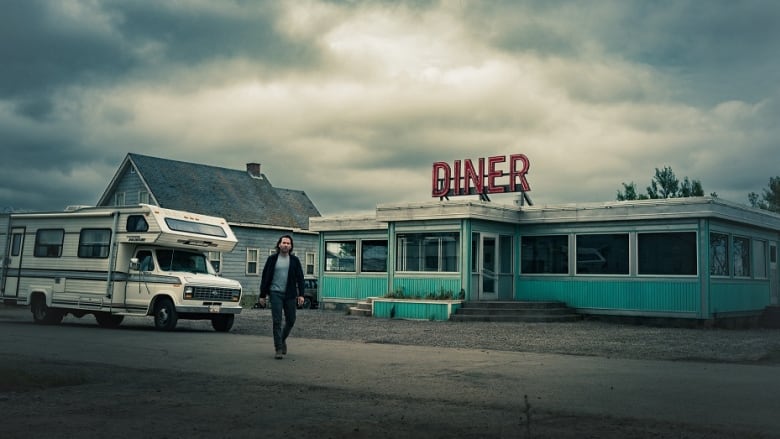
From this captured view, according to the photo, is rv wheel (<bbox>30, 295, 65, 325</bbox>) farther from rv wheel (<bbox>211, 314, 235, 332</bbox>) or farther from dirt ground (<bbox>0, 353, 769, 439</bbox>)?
dirt ground (<bbox>0, 353, 769, 439</bbox>)

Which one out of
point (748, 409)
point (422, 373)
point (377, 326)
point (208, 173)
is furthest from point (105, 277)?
point (208, 173)

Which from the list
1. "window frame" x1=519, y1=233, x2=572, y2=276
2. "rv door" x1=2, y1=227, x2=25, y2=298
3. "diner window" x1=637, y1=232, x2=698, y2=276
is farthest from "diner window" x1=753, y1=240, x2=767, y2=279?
"rv door" x1=2, y1=227, x2=25, y2=298

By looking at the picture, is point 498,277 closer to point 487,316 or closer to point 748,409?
point 487,316

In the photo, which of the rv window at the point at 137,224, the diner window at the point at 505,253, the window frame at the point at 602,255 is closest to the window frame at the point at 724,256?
the window frame at the point at 602,255

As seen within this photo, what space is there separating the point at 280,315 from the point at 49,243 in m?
11.5

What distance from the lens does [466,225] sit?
24.9 m

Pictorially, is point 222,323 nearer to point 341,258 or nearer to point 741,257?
point 341,258

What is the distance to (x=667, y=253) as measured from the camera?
23.2 m

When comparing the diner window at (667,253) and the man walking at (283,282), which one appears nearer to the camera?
the man walking at (283,282)

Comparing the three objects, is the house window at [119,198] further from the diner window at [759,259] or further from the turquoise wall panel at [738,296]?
the diner window at [759,259]

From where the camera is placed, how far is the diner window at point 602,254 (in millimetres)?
24188

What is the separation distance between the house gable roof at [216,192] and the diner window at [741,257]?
25.7 meters

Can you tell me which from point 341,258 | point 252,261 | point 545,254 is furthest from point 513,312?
point 252,261

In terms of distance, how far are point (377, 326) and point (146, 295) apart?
6282mm
